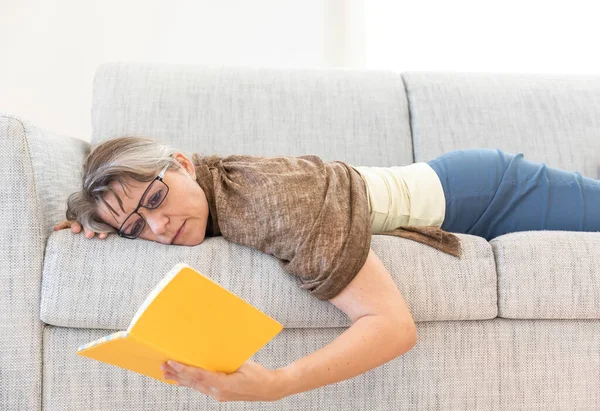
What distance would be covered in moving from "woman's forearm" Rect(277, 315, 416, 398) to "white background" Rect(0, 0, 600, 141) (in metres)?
1.76

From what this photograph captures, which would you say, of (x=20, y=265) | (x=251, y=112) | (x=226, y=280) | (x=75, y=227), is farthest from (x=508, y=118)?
(x=20, y=265)

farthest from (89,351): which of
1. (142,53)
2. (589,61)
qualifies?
(589,61)

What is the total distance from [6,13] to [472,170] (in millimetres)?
1980

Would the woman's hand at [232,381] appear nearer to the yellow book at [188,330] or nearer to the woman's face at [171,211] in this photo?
the yellow book at [188,330]

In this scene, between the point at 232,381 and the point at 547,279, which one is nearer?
the point at 232,381

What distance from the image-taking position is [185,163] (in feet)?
4.43

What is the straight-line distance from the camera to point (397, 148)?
2.02 meters

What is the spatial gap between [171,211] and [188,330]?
1.38 feet

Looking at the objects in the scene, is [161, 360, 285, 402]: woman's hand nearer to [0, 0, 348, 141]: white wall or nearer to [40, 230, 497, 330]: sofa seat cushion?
[40, 230, 497, 330]: sofa seat cushion

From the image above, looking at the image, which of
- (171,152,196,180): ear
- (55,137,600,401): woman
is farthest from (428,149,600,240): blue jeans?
(171,152,196,180): ear

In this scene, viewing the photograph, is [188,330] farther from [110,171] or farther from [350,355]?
[110,171]

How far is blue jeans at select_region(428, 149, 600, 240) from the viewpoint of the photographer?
60.3 inches

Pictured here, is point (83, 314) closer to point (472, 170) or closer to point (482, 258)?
point (482, 258)

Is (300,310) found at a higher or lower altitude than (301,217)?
lower
